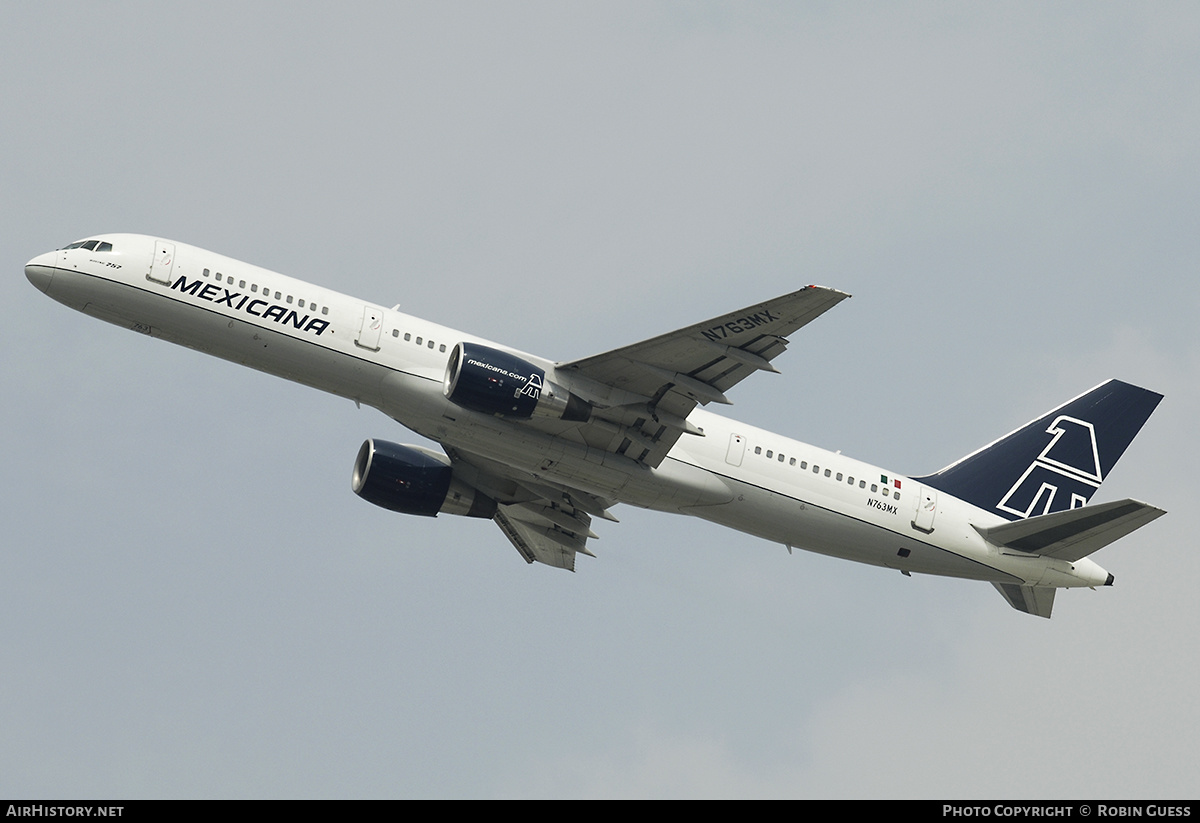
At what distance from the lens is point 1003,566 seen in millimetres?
41406

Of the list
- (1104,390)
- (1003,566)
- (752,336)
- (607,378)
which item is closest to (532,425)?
(607,378)

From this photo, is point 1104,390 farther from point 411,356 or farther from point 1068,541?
point 411,356

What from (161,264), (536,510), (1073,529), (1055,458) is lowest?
(536,510)

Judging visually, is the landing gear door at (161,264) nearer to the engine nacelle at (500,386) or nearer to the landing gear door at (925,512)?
the engine nacelle at (500,386)

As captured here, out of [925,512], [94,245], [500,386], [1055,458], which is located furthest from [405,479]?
[1055,458]

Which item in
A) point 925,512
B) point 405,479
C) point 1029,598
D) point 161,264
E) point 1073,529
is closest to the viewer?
point 161,264

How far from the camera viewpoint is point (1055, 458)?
44.7 m

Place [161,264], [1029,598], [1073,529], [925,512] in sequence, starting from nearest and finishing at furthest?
[161,264] < [1073,529] < [925,512] < [1029,598]

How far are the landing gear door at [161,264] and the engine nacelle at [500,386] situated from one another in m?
8.36

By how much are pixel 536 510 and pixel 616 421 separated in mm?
9284

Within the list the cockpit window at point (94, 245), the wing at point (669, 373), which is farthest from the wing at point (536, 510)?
the cockpit window at point (94, 245)

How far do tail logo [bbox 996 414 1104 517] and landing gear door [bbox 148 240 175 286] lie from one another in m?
27.6

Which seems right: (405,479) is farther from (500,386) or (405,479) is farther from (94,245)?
(94,245)

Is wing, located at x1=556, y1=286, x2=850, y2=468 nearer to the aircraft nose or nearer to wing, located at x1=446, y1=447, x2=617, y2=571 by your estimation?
wing, located at x1=446, y1=447, x2=617, y2=571
